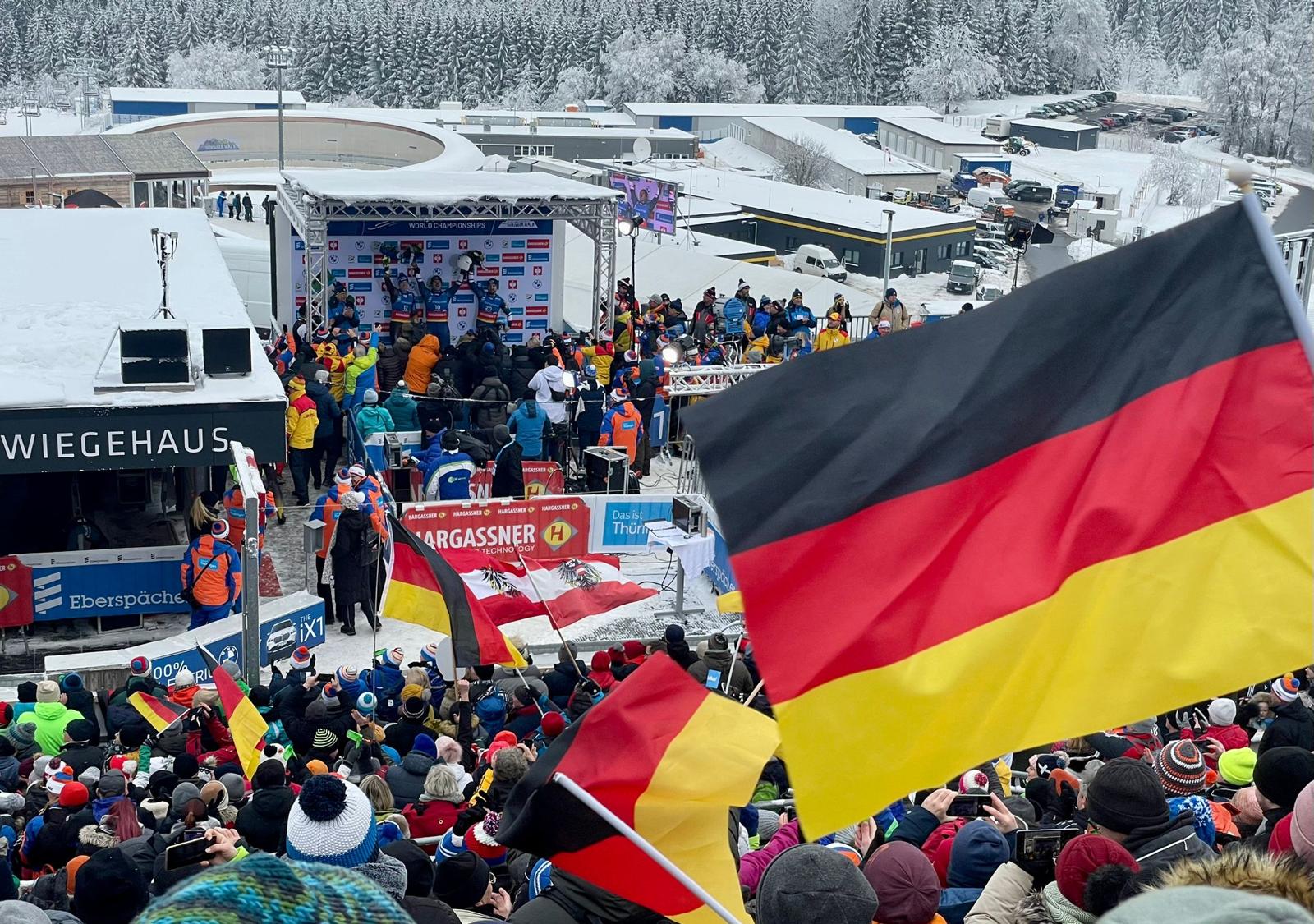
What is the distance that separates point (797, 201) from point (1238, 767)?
45.1 metres

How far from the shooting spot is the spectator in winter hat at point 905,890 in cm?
446

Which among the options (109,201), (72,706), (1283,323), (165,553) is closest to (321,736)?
(72,706)

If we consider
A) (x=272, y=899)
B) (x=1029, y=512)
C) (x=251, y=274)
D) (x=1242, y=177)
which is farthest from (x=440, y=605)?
(x=251, y=274)

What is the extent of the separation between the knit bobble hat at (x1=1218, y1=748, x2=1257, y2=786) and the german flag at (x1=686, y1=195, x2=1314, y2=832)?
3.82m

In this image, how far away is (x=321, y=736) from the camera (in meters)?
8.88

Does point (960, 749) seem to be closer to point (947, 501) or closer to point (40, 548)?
point (947, 501)

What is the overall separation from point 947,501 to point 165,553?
11.0 metres

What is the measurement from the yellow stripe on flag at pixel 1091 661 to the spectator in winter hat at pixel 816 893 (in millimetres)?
172

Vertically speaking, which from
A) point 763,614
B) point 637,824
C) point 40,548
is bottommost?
point 40,548

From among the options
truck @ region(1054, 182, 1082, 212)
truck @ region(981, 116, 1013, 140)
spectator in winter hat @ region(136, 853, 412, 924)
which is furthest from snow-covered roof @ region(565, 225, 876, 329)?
truck @ region(981, 116, 1013, 140)

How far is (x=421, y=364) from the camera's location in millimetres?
19219

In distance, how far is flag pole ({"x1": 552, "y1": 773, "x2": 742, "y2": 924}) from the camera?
4.10 meters

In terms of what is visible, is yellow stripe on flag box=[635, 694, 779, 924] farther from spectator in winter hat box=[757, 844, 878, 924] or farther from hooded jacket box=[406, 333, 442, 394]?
hooded jacket box=[406, 333, 442, 394]

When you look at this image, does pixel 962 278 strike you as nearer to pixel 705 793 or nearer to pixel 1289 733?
pixel 1289 733
